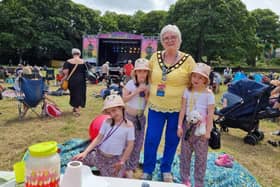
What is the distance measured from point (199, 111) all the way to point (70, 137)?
9.01 ft

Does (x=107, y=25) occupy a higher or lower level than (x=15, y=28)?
higher

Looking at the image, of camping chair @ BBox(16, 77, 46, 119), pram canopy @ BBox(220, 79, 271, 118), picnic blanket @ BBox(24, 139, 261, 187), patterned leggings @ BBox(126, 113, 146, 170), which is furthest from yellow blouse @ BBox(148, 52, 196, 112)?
camping chair @ BBox(16, 77, 46, 119)

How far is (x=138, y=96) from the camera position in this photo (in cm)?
265

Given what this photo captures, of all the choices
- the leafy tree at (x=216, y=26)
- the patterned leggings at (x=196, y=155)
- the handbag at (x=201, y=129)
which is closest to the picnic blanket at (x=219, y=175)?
the patterned leggings at (x=196, y=155)

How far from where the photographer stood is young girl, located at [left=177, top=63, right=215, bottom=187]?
7.79 ft

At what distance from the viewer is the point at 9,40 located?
1075 inches

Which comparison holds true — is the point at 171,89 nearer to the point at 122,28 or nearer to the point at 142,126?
the point at 142,126

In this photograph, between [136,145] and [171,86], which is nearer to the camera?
[171,86]

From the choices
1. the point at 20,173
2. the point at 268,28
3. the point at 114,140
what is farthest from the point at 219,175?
the point at 268,28

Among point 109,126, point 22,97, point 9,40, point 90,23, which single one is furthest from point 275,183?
point 90,23

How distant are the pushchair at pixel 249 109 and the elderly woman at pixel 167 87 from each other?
261 centimetres

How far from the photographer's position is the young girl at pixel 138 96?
2584mm

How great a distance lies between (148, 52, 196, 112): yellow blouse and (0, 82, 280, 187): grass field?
1.00 m

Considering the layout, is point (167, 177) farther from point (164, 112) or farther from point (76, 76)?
point (76, 76)
